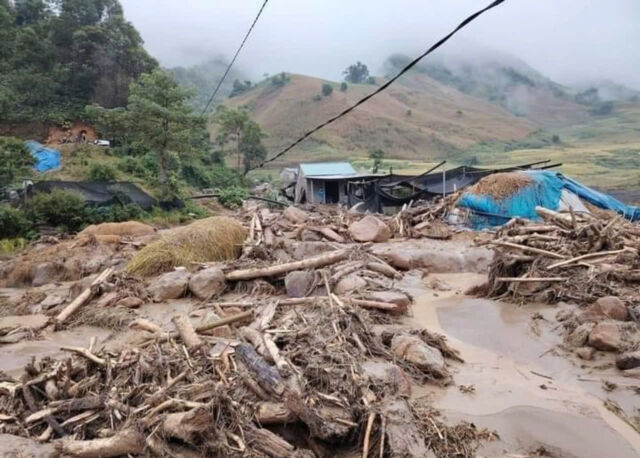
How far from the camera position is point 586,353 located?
5473 mm

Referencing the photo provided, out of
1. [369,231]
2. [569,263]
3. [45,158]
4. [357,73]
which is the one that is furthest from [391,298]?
[357,73]

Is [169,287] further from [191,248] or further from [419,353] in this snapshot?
[419,353]

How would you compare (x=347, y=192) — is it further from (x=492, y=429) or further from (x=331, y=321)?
(x=492, y=429)

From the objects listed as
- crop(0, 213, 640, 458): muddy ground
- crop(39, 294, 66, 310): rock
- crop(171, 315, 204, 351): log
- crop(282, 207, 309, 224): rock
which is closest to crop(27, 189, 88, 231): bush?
crop(0, 213, 640, 458): muddy ground

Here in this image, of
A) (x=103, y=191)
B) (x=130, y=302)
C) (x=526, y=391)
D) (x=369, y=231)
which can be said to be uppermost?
(x=103, y=191)

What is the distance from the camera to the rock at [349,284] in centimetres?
773

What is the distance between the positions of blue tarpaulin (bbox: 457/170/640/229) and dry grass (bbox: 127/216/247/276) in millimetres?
8384

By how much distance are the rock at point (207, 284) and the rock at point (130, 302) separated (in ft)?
3.17

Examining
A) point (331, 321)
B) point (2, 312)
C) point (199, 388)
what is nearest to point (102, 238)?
point (2, 312)

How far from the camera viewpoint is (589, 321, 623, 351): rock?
17.8ft

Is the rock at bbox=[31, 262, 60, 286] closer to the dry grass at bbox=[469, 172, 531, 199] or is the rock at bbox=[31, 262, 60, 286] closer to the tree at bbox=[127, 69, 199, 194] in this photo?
the tree at bbox=[127, 69, 199, 194]

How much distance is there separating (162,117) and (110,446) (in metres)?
22.7

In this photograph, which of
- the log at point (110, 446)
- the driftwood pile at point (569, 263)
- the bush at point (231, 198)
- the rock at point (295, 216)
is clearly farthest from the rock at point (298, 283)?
the bush at point (231, 198)

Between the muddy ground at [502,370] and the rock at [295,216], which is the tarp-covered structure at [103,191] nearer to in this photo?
the rock at [295,216]
